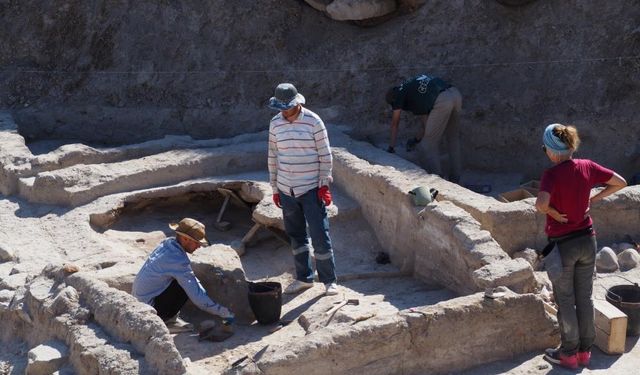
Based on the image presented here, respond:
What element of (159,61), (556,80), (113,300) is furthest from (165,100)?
(113,300)

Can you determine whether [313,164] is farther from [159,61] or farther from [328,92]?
[159,61]

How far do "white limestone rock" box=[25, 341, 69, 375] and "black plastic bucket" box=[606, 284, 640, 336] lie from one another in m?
4.21

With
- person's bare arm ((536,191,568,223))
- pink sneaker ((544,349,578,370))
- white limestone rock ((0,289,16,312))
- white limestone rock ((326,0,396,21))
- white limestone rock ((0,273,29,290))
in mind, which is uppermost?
white limestone rock ((326,0,396,21))

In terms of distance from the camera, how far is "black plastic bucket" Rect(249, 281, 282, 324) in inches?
345

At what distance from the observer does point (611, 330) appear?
7.90 metres

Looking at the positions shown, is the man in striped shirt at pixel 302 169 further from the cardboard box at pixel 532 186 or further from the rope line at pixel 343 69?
the rope line at pixel 343 69

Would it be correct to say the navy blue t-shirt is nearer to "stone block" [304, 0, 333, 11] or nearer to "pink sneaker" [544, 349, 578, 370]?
"stone block" [304, 0, 333, 11]

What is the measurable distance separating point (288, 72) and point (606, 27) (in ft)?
13.9

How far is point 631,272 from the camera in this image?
9.70 meters

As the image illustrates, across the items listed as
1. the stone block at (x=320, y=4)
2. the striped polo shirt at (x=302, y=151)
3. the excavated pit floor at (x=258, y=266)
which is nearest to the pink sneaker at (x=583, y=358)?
the excavated pit floor at (x=258, y=266)

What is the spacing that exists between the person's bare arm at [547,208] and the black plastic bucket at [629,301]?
1237 millimetres

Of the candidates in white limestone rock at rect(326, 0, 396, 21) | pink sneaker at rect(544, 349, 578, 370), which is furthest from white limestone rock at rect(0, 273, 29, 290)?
white limestone rock at rect(326, 0, 396, 21)

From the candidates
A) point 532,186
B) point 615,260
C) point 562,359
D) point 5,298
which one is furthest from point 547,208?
point 532,186

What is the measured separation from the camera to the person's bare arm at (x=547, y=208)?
24.4ft
